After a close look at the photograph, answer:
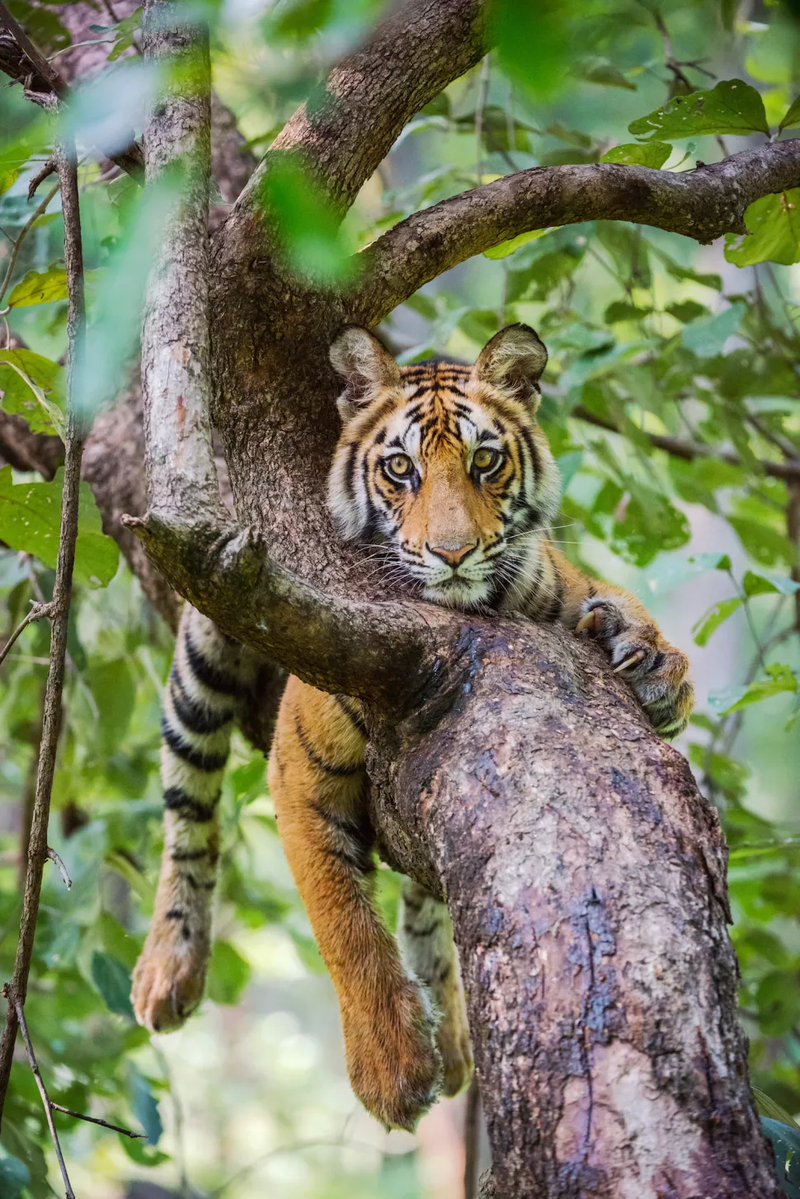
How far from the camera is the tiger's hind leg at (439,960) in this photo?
318cm

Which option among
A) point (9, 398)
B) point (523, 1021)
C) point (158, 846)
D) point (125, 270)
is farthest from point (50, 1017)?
point (125, 270)

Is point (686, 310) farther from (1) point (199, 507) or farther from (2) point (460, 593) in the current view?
(1) point (199, 507)

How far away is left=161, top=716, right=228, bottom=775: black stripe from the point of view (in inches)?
131

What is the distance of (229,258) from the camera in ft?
6.42

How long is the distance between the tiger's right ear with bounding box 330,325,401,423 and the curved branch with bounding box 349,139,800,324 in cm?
10

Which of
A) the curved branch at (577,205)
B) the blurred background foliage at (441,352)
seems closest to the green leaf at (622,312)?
the blurred background foliage at (441,352)

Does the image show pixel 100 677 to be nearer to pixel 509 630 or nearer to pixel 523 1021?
pixel 509 630

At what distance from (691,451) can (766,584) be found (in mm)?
1780

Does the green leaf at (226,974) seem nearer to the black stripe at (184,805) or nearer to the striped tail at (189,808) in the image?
the striped tail at (189,808)

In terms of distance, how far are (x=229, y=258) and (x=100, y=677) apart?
1982 millimetres

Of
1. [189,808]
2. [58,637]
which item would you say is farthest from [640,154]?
[189,808]

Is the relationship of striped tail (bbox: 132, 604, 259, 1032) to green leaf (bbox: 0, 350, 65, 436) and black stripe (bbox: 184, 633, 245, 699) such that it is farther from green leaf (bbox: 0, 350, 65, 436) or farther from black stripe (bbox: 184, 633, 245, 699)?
green leaf (bbox: 0, 350, 65, 436)

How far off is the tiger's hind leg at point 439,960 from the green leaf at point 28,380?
1.88 meters

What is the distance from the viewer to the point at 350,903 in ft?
7.36
